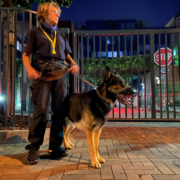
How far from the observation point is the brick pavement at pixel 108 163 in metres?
2.04

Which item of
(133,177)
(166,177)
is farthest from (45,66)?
(166,177)

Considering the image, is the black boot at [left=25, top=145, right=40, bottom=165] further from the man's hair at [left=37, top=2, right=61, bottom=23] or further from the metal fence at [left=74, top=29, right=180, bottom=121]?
the man's hair at [left=37, top=2, right=61, bottom=23]

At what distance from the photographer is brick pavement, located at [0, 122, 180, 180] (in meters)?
2.04

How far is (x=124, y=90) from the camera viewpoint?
2.27 m

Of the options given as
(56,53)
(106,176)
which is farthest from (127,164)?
(56,53)

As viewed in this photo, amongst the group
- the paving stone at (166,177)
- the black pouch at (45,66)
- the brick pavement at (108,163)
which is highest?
the black pouch at (45,66)

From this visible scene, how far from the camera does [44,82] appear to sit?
8.48 ft

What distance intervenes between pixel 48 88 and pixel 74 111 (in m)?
0.49

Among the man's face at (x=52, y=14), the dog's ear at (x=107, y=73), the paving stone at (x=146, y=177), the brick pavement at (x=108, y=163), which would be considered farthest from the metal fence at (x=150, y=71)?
the paving stone at (x=146, y=177)

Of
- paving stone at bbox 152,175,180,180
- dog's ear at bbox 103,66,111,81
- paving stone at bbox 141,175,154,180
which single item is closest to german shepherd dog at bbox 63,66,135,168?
dog's ear at bbox 103,66,111,81

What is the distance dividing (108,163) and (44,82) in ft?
4.55

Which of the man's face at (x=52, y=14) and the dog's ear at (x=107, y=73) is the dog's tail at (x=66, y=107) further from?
the man's face at (x=52, y=14)

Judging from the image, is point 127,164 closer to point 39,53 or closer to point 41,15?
point 39,53

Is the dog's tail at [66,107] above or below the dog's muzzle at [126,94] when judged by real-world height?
below
